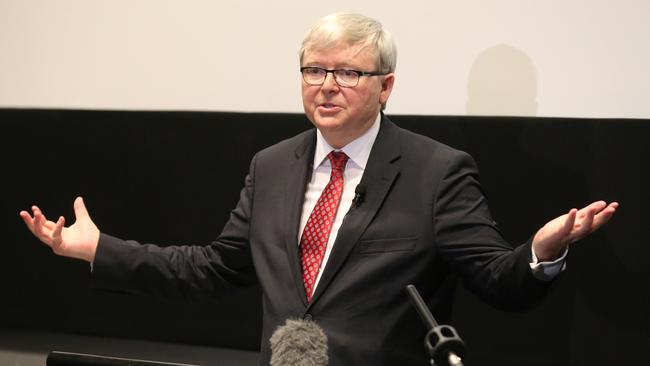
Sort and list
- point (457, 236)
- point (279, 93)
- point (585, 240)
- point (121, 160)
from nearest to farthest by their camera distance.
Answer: point (457, 236)
point (585, 240)
point (279, 93)
point (121, 160)

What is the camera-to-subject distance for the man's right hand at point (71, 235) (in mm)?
2367

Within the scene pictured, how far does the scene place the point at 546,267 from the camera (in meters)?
2.00

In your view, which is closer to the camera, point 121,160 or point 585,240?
point 585,240

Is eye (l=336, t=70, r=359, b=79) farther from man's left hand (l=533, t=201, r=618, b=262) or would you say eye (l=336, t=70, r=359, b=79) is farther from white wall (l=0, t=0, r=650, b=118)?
white wall (l=0, t=0, r=650, b=118)

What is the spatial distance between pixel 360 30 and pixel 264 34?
127 centimetres

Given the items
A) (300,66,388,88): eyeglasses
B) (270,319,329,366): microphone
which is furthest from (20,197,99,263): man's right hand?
(300,66,388,88): eyeglasses

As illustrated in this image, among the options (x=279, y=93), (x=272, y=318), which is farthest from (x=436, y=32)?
(x=272, y=318)

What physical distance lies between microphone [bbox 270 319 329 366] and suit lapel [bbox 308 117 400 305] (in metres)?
0.09

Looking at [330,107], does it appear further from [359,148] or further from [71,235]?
[71,235]

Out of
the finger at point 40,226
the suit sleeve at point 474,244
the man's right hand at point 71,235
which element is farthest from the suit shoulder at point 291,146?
the finger at point 40,226

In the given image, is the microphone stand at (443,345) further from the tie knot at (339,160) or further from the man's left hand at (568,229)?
the tie knot at (339,160)

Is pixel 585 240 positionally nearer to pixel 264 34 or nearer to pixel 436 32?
pixel 436 32

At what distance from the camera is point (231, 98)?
11.7ft

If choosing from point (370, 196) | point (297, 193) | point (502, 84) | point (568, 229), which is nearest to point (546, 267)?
point (568, 229)
